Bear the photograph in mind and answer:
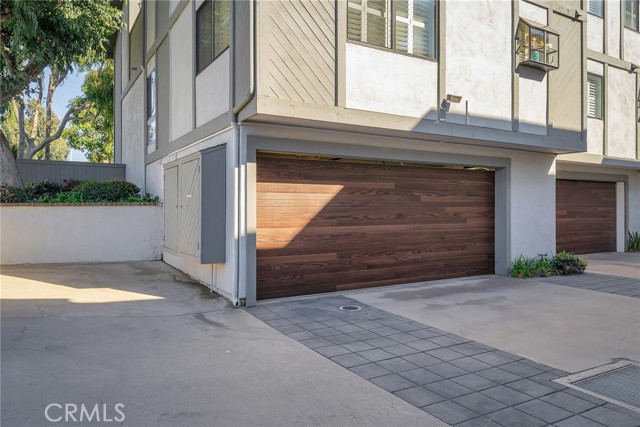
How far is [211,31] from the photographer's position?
337 inches

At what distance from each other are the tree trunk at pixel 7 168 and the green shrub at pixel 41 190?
31cm

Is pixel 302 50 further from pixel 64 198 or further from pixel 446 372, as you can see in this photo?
pixel 64 198

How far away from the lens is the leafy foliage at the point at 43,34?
10688 millimetres

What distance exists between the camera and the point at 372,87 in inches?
300

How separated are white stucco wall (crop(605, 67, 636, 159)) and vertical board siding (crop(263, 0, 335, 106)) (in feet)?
32.6

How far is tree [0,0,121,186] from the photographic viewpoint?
1072 centimetres

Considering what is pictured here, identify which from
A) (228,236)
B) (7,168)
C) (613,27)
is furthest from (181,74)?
(613,27)

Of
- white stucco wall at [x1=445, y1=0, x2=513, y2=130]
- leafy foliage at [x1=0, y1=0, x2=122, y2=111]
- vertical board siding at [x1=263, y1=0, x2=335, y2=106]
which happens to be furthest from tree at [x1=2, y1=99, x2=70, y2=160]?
white stucco wall at [x1=445, y1=0, x2=513, y2=130]

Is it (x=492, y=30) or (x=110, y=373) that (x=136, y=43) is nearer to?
(x=492, y=30)

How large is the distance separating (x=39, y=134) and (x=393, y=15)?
107 ft

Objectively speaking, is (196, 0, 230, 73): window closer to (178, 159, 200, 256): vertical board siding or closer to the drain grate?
(178, 159, 200, 256): vertical board siding

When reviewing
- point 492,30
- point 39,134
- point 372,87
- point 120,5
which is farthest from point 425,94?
point 39,134

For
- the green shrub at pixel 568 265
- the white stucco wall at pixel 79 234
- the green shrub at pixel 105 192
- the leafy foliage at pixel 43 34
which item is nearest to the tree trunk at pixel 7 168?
the leafy foliage at pixel 43 34

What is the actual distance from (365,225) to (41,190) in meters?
8.99
